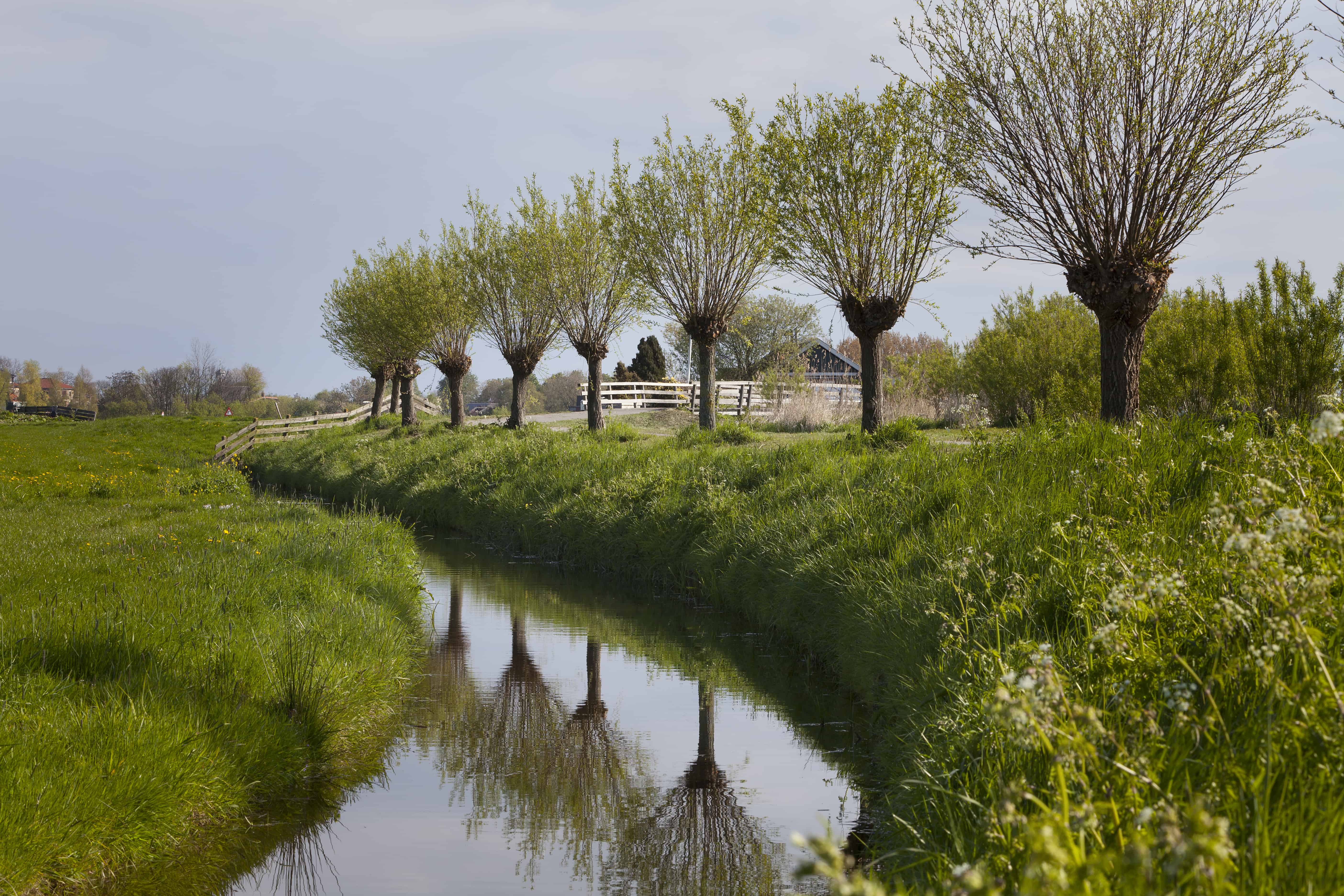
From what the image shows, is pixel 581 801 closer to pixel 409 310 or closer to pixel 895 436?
pixel 895 436

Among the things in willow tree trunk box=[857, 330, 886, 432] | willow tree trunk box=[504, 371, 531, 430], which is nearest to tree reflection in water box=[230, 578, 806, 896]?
willow tree trunk box=[857, 330, 886, 432]

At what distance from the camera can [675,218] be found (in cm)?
2172

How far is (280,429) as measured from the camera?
1657 inches

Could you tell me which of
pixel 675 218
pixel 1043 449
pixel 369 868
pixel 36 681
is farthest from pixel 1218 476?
pixel 675 218

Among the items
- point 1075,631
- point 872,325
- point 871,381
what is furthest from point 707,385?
point 1075,631

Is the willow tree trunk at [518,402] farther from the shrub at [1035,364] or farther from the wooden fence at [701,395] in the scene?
the shrub at [1035,364]

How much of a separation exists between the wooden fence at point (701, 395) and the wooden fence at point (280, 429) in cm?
1159

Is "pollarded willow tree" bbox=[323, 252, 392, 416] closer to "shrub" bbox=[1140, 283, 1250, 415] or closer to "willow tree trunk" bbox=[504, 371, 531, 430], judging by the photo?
"willow tree trunk" bbox=[504, 371, 531, 430]

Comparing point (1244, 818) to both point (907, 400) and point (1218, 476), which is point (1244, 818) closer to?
point (1218, 476)

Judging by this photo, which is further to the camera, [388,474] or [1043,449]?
[388,474]

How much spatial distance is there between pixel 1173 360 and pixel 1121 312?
21.4 feet

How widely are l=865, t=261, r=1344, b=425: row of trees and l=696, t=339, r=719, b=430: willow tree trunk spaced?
431 cm

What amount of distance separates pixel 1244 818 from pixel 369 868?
4288mm

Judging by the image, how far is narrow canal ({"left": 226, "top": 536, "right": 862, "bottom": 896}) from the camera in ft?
16.9
